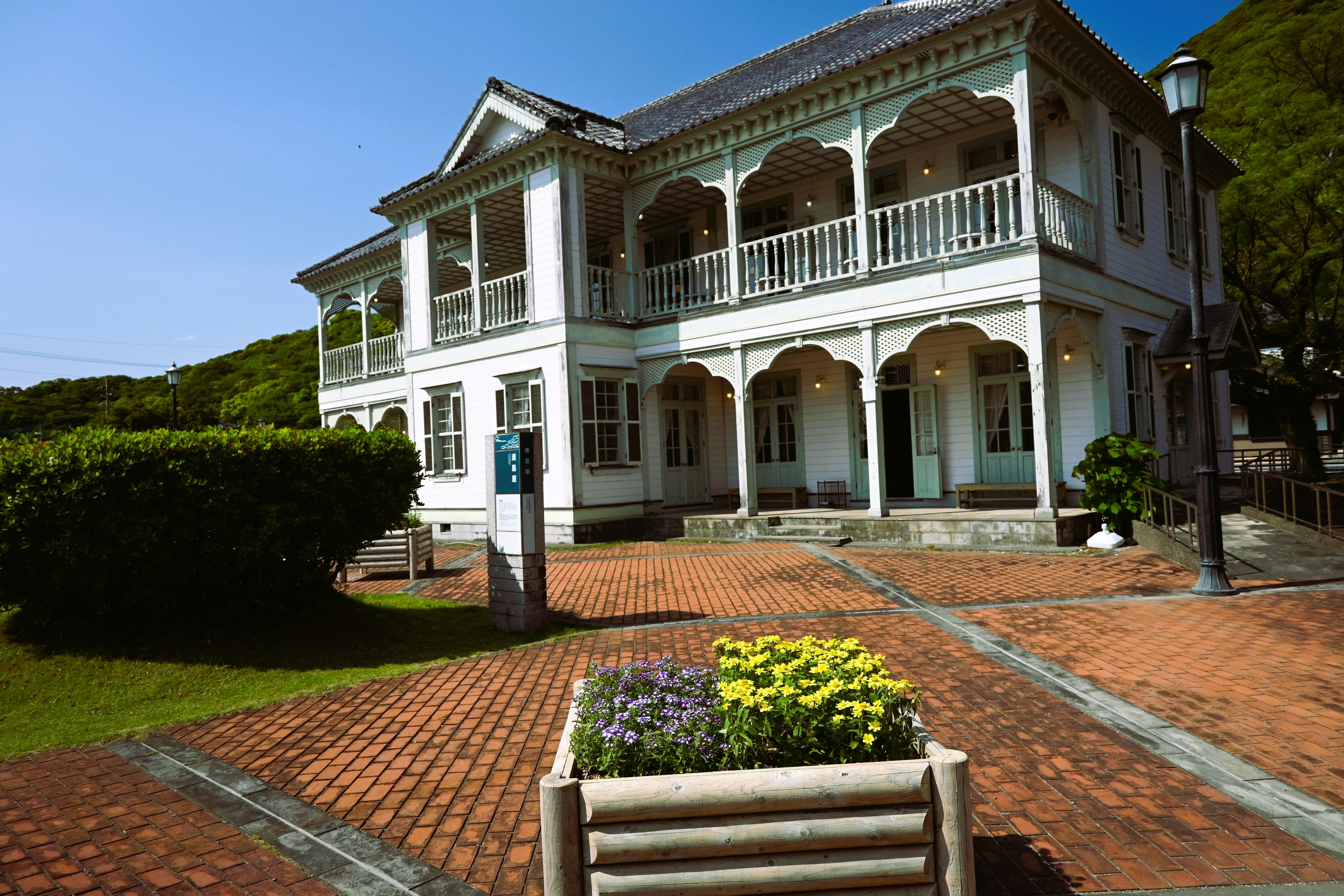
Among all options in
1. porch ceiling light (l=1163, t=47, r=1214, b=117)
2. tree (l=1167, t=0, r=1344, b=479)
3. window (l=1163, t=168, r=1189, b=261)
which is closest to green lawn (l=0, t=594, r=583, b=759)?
porch ceiling light (l=1163, t=47, r=1214, b=117)

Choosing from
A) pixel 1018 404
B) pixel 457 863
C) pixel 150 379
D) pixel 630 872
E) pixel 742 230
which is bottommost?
pixel 457 863

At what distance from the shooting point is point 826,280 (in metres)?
14.6

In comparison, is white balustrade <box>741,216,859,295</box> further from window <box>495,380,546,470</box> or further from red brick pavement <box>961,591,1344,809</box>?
red brick pavement <box>961,591,1344,809</box>

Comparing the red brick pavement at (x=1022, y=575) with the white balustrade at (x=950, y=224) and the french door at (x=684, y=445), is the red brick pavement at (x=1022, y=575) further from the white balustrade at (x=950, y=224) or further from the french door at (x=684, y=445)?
the french door at (x=684, y=445)

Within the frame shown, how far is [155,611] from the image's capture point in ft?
24.5

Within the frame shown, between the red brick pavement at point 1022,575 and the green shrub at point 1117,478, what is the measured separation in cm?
61

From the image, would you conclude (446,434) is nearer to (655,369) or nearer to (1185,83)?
(655,369)

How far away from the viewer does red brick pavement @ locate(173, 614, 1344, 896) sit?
3393mm

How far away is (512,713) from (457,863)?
6.80 feet

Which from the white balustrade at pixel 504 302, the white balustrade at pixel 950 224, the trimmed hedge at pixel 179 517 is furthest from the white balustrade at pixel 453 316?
the trimmed hedge at pixel 179 517

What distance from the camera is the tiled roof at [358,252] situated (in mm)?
23625

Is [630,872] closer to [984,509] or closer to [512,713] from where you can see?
[512,713]

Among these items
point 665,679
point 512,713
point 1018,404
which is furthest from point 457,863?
point 1018,404

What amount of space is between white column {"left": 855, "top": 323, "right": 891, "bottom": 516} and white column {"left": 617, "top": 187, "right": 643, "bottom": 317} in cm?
550
